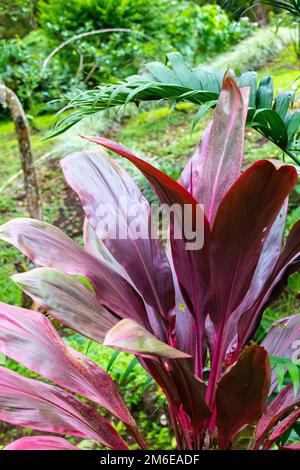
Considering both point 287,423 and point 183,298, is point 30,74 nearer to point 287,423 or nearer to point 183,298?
point 183,298

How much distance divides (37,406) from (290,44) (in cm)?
560

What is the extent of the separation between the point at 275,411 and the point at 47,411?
1.36 feet

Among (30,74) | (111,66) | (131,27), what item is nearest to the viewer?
(30,74)

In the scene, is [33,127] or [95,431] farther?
[33,127]

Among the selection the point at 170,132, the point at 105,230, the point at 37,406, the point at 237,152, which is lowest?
the point at 170,132

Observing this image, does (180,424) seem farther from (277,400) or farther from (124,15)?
(124,15)

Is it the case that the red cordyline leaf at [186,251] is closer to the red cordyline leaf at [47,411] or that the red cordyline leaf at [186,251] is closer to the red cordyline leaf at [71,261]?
the red cordyline leaf at [71,261]

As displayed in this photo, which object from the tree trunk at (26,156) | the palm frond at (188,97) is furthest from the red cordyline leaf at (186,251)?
the tree trunk at (26,156)

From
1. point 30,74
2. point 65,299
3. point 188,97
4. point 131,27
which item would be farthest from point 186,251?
point 131,27

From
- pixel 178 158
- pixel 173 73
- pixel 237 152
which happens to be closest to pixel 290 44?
pixel 178 158

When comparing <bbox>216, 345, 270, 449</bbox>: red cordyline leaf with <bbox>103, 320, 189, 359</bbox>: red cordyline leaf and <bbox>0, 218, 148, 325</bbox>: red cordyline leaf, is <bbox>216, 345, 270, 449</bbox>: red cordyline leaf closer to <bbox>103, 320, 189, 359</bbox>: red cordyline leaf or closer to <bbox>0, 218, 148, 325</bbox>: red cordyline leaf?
<bbox>103, 320, 189, 359</bbox>: red cordyline leaf

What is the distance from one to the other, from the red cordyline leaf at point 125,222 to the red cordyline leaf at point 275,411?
0.24 m

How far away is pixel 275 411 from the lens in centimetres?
96

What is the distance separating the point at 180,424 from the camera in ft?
3.23
